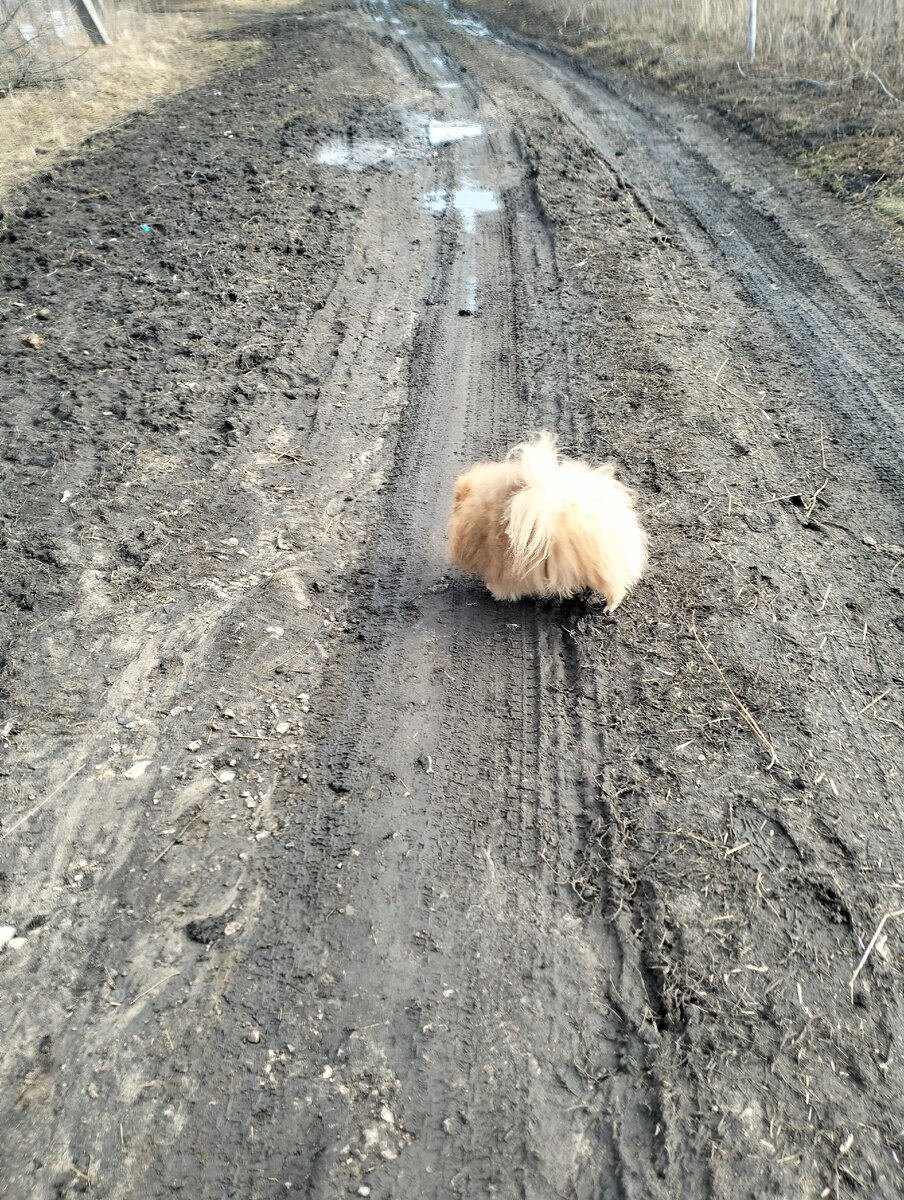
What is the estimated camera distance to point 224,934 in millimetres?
2852

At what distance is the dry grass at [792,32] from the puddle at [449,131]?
5.06 metres

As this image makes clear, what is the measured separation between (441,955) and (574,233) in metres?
7.44

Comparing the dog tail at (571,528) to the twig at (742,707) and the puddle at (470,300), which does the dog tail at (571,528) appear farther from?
the puddle at (470,300)

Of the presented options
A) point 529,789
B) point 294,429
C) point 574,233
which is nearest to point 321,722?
point 529,789

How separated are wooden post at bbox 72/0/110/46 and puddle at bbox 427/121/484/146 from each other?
307 inches

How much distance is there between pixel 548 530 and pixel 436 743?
1.12 meters

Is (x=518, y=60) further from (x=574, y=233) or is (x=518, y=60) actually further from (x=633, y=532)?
(x=633, y=532)

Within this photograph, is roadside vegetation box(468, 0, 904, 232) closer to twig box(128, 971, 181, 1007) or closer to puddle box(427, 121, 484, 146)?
puddle box(427, 121, 484, 146)

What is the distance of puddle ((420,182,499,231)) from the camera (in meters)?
8.79

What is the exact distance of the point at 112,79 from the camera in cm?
1290


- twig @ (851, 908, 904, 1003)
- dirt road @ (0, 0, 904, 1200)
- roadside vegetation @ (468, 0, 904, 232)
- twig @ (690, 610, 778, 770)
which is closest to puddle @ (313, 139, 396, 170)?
dirt road @ (0, 0, 904, 1200)

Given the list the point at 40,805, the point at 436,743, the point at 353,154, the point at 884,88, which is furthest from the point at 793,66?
the point at 40,805

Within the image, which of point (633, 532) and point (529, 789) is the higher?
point (633, 532)

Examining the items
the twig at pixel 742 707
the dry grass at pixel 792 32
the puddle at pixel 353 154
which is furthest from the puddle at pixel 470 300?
the dry grass at pixel 792 32
